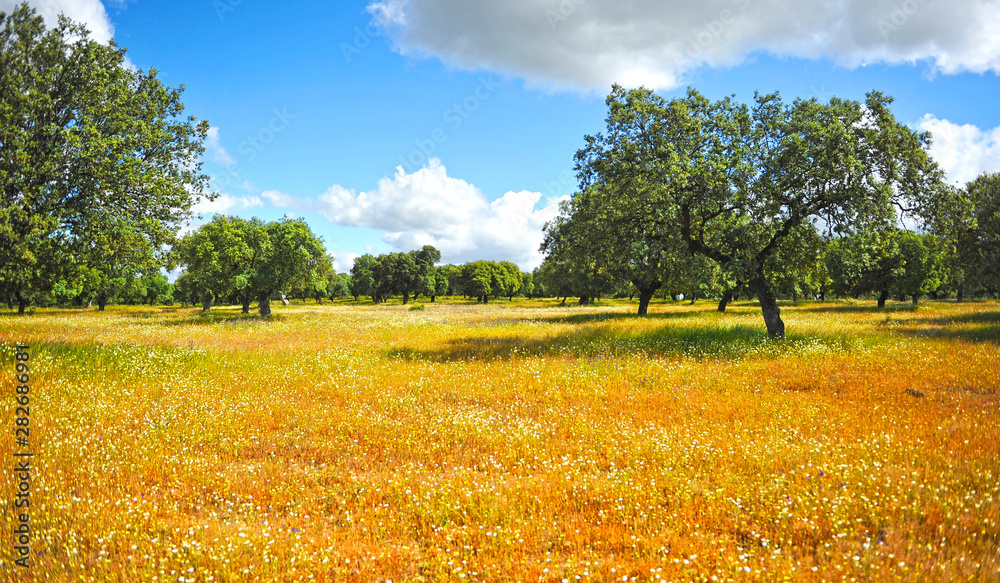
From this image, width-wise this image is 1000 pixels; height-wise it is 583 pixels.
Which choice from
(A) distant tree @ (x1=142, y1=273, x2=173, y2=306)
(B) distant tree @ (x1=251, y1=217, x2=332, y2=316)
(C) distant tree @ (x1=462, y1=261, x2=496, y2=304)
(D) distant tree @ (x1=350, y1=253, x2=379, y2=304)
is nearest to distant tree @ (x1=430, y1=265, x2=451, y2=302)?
(C) distant tree @ (x1=462, y1=261, x2=496, y2=304)

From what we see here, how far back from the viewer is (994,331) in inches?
797

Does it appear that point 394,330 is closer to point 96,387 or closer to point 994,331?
point 96,387

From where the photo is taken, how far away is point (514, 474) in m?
6.79

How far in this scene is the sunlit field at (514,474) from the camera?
14.6 ft

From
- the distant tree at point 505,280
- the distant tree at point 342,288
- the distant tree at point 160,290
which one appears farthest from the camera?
the distant tree at point 342,288

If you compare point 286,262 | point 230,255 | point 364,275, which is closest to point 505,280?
point 364,275

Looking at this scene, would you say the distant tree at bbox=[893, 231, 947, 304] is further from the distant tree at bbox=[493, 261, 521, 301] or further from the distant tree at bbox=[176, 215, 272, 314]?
the distant tree at bbox=[493, 261, 521, 301]

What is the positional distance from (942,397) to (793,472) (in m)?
7.11

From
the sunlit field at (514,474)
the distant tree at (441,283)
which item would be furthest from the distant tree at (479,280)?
the sunlit field at (514,474)

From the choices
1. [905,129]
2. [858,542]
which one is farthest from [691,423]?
[905,129]

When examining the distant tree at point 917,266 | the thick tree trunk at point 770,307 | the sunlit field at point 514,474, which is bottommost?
the sunlit field at point 514,474

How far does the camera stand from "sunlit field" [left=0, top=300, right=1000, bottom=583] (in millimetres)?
4453

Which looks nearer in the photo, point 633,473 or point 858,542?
point 858,542

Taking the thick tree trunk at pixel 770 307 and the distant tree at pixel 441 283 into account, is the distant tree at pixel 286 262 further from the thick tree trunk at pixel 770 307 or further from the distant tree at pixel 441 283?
the distant tree at pixel 441 283
